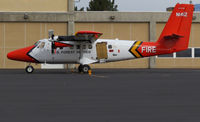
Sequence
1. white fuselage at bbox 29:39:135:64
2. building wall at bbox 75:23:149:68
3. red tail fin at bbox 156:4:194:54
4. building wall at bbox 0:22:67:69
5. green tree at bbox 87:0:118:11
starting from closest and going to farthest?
white fuselage at bbox 29:39:135:64 → red tail fin at bbox 156:4:194:54 → building wall at bbox 0:22:67:69 → building wall at bbox 75:23:149:68 → green tree at bbox 87:0:118:11

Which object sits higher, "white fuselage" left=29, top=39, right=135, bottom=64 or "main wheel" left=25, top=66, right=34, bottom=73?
"white fuselage" left=29, top=39, right=135, bottom=64

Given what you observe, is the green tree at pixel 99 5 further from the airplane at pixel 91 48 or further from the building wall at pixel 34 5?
the airplane at pixel 91 48

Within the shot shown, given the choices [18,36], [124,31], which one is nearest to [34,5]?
[18,36]

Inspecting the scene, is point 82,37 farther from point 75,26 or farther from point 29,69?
point 75,26

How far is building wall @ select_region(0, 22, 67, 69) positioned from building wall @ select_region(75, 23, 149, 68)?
143 inches

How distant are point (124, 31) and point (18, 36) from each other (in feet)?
40.4

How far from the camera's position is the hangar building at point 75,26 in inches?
1722

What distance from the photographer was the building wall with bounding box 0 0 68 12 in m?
44.3

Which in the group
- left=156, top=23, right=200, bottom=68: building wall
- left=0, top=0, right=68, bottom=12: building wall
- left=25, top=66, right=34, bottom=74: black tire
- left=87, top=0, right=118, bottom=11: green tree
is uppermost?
left=87, top=0, right=118, bottom=11: green tree

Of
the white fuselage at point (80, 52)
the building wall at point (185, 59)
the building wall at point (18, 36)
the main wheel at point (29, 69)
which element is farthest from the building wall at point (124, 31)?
the main wheel at point (29, 69)

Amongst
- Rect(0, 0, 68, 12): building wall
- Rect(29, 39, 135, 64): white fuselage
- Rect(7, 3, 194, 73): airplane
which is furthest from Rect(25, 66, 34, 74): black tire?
Rect(0, 0, 68, 12): building wall

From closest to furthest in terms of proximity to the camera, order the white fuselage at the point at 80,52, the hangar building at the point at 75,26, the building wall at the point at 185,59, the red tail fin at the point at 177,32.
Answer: the white fuselage at the point at 80,52 → the red tail fin at the point at 177,32 → the hangar building at the point at 75,26 → the building wall at the point at 185,59

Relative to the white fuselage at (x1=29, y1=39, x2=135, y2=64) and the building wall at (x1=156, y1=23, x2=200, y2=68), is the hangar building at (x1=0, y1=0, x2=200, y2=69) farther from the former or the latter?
the white fuselage at (x1=29, y1=39, x2=135, y2=64)

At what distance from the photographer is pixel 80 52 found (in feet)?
106
